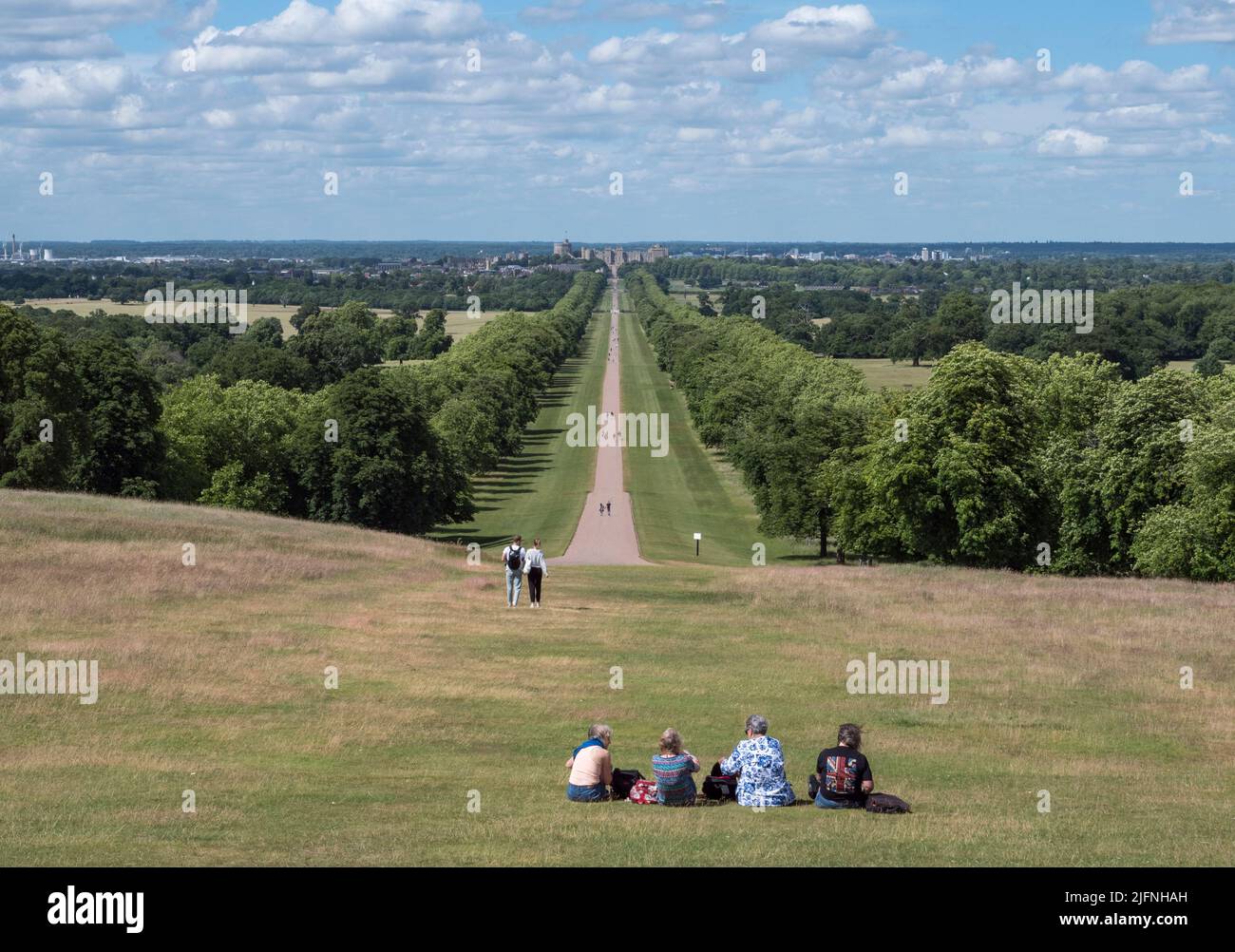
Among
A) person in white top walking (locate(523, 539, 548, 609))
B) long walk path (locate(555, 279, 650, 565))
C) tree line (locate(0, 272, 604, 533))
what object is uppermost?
tree line (locate(0, 272, 604, 533))

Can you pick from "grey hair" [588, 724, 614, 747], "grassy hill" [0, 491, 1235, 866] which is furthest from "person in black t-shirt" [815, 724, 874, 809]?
"grey hair" [588, 724, 614, 747]

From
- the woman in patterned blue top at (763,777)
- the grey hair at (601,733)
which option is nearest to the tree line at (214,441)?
the grey hair at (601,733)

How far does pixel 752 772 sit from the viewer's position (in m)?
19.1

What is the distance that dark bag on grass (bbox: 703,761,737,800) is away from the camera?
1955 cm

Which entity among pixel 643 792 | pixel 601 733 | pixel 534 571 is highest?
pixel 534 571

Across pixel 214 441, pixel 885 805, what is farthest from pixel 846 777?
pixel 214 441

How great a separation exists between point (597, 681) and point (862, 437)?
2128 inches

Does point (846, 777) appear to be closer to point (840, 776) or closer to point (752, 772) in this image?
point (840, 776)

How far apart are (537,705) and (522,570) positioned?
991 cm

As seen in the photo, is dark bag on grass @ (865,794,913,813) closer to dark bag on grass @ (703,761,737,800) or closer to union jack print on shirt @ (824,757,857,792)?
union jack print on shirt @ (824,757,857,792)

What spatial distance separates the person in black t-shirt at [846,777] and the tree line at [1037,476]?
4460 cm

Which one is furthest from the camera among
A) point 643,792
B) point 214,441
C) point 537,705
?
point 214,441

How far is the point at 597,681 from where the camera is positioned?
92.9 feet

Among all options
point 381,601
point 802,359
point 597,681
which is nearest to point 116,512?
point 381,601
